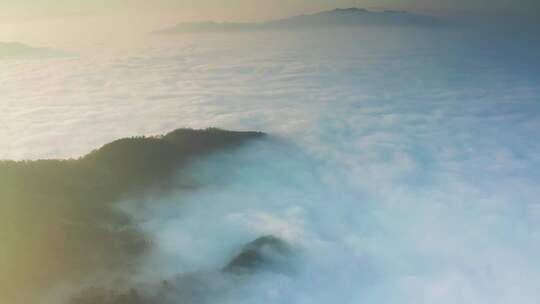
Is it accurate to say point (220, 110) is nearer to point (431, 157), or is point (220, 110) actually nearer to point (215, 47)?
point (431, 157)

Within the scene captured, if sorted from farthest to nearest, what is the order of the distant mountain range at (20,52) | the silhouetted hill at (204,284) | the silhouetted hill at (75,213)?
1. the distant mountain range at (20,52)
2. the silhouetted hill at (75,213)
3. the silhouetted hill at (204,284)

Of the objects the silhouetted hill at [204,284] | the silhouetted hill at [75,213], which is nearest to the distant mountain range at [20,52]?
the silhouetted hill at [75,213]

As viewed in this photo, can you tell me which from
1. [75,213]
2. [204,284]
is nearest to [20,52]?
[75,213]

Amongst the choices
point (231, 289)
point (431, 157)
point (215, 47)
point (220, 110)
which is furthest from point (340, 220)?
point (215, 47)

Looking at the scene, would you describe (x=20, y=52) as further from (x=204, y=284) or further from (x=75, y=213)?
(x=204, y=284)

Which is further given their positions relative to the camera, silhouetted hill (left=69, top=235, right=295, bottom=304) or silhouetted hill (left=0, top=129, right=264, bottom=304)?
silhouetted hill (left=0, top=129, right=264, bottom=304)

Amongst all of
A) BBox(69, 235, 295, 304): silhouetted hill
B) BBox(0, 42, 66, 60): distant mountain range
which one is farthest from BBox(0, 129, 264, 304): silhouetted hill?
BBox(0, 42, 66, 60): distant mountain range

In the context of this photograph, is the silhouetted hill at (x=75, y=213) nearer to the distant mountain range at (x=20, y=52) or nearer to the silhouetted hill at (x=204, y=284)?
the silhouetted hill at (x=204, y=284)

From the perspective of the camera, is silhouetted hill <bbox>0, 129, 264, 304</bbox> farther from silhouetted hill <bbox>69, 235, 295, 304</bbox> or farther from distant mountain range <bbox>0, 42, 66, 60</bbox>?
distant mountain range <bbox>0, 42, 66, 60</bbox>
